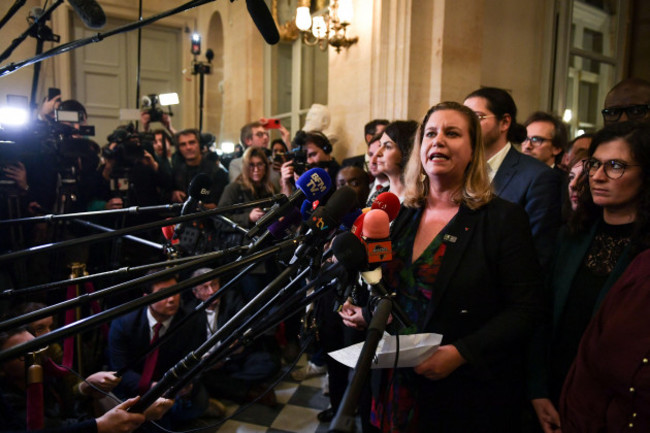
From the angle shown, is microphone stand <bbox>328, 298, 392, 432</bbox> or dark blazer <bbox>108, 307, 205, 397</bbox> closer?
microphone stand <bbox>328, 298, 392, 432</bbox>

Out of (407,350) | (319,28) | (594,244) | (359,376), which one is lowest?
(407,350)

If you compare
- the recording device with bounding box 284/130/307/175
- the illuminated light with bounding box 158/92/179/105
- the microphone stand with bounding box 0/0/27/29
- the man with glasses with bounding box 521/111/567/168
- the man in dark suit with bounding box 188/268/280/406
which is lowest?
the man in dark suit with bounding box 188/268/280/406

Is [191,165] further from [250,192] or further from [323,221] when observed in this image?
[323,221]

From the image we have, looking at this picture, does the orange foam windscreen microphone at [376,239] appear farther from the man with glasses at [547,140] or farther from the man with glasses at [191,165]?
the man with glasses at [191,165]

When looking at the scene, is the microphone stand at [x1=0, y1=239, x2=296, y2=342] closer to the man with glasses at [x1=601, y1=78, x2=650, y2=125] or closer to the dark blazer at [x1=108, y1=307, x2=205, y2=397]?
the dark blazer at [x1=108, y1=307, x2=205, y2=397]

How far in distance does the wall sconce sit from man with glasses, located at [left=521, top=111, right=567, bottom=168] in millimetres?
2221

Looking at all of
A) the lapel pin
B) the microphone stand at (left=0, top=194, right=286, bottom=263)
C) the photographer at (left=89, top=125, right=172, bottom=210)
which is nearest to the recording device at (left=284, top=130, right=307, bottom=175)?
the photographer at (left=89, top=125, right=172, bottom=210)

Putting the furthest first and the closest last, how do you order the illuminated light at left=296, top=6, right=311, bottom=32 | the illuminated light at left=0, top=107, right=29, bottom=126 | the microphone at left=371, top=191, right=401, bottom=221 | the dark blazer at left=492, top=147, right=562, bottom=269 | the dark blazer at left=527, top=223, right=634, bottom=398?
the illuminated light at left=296, top=6, right=311, bottom=32 < the illuminated light at left=0, top=107, right=29, bottom=126 < the dark blazer at left=492, top=147, right=562, bottom=269 < the dark blazer at left=527, top=223, right=634, bottom=398 < the microphone at left=371, top=191, right=401, bottom=221

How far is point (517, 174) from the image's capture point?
1.80 meters

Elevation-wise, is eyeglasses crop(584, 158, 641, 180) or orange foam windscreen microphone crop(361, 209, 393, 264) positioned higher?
eyeglasses crop(584, 158, 641, 180)

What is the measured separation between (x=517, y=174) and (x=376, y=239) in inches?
44.8

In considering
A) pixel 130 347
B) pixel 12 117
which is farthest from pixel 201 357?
pixel 12 117

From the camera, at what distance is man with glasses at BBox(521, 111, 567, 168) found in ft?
9.00

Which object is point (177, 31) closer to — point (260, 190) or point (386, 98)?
point (386, 98)
